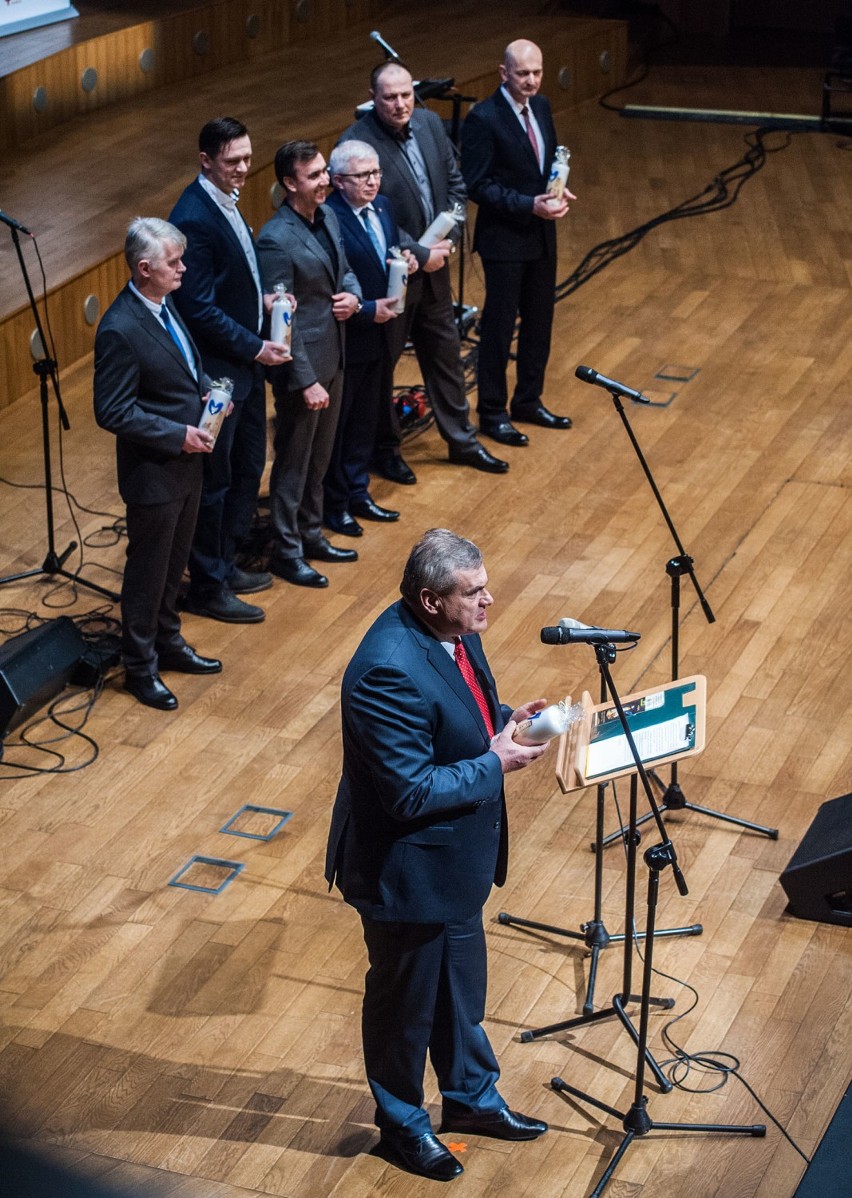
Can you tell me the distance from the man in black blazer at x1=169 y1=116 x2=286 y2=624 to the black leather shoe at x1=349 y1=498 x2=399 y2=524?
1.93 ft

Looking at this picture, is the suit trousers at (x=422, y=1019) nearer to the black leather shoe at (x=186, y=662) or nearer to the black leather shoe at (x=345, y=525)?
the black leather shoe at (x=186, y=662)

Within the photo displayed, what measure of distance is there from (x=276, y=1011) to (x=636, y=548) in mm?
2350

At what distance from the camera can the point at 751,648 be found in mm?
4680

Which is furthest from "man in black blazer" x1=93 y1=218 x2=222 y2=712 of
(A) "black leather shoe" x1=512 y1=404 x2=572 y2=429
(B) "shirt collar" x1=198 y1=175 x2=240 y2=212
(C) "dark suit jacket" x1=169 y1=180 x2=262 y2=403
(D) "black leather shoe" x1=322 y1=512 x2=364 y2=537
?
(A) "black leather shoe" x1=512 y1=404 x2=572 y2=429

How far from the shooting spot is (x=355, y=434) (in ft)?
17.4

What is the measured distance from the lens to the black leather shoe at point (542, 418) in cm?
611

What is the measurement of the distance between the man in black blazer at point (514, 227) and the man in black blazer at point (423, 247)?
0.14 meters

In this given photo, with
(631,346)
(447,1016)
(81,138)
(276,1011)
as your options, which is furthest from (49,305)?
(447,1016)

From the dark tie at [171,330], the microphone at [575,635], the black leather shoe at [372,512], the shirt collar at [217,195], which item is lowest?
the black leather shoe at [372,512]

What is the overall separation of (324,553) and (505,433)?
1.13 metres

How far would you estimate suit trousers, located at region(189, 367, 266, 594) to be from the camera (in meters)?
4.67

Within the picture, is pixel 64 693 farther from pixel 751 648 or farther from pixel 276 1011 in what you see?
pixel 751 648

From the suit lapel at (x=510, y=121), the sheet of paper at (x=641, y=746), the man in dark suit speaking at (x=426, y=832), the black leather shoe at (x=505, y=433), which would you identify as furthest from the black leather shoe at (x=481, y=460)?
the man in dark suit speaking at (x=426, y=832)

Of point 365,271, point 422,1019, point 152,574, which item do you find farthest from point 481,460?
point 422,1019
